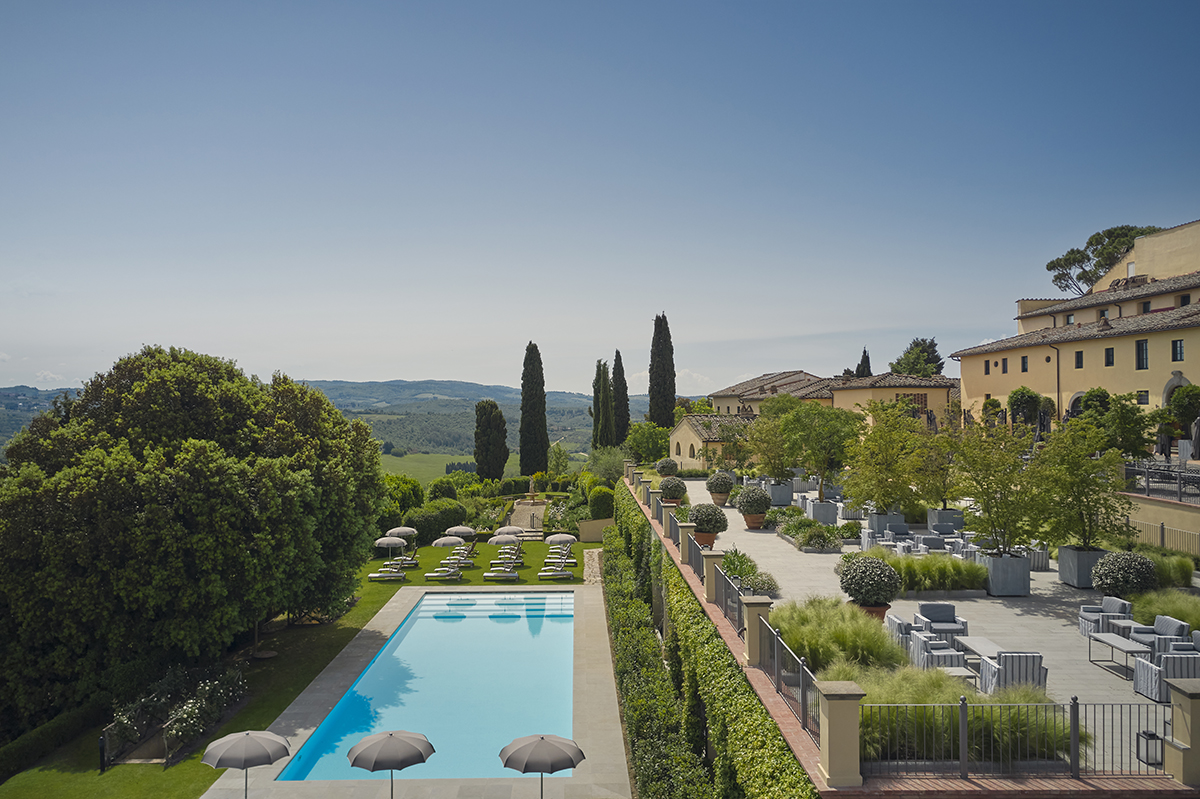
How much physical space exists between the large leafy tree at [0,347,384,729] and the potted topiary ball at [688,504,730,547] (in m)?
11.3

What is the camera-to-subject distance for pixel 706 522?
19.8 meters

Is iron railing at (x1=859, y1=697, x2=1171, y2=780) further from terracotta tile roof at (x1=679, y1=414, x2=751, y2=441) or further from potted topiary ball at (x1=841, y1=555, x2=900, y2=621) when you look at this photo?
terracotta tile roof at (x1=679, y1=414, x2=751, y2=441)

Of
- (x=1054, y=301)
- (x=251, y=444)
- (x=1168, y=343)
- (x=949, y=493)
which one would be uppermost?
(x=1054, y=301)

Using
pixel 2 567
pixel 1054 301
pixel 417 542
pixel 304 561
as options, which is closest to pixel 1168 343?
pixel 1054 301

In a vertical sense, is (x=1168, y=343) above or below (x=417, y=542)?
Result: above

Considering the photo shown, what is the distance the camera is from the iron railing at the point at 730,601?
11.5 m

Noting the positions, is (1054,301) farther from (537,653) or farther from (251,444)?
(251,444)

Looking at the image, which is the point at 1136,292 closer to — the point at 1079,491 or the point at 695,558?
the point at 1079,491

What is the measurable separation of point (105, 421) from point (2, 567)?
14.3 ft

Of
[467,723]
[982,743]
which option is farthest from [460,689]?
[982,743]

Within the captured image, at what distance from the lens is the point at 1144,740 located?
7.71m

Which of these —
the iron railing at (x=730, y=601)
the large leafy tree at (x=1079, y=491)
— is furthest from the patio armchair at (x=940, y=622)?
the large leafy tree at (x=1079, y=491)

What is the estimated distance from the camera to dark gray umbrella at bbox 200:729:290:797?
11.9 meters

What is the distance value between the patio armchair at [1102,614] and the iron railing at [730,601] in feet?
20.2
